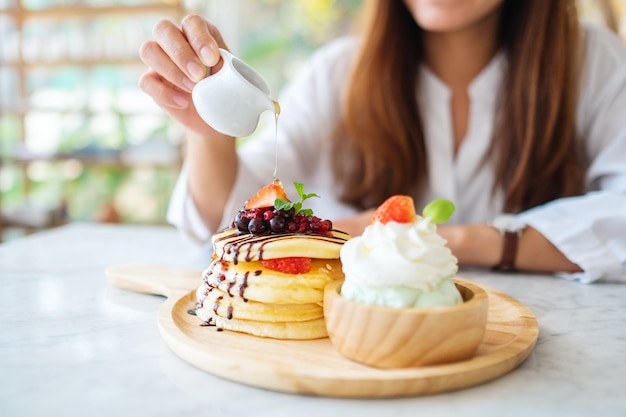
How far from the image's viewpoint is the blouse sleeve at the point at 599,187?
5.68 feet

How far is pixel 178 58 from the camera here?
141 cm

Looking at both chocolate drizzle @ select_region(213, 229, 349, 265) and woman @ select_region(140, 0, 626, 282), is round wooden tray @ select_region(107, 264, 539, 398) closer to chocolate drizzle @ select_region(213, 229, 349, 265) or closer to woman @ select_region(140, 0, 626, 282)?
chocolate drizzle @ select_region(213, 229, 349, 265)

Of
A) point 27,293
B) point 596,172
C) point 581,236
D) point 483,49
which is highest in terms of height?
point 483,49

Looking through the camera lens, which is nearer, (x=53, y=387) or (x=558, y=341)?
(x=53, y=387)

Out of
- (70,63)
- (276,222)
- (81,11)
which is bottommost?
(276,222)

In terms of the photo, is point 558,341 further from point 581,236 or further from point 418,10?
point 418,10

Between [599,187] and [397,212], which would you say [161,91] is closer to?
[397,212]

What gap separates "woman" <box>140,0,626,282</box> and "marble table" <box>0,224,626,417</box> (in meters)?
0.57

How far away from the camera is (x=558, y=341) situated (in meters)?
1.18

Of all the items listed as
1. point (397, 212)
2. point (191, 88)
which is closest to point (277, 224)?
point (397, 212)

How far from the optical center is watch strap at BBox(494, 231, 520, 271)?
1811 millimetres

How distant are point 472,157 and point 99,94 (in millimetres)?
4854

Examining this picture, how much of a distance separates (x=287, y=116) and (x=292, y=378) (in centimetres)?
186

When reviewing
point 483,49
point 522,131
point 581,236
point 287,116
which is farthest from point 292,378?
point 483,49
